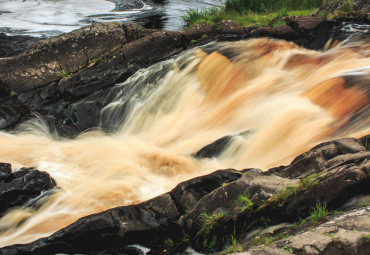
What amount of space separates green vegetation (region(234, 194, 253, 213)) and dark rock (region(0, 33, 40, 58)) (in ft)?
28.8

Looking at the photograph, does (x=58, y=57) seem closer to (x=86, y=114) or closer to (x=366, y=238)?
(x=86, y=114)

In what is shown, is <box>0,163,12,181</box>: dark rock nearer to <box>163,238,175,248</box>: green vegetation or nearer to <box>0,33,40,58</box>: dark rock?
<box>163,238,175,248</box>: green vegetation

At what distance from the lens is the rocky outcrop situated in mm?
3541

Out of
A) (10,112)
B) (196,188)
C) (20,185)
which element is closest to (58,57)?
(10,112)

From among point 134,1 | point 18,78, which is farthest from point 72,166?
point 134,1

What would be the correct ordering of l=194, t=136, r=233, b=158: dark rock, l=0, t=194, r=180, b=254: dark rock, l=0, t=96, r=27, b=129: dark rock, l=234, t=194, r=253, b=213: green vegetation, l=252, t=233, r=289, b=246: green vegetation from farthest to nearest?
l=0, t=96, r=27, b=129: dark rock
l=194, t=136, r=233, b=158: dark rock
l=0, t=194, r=180, b=254: dark rock
l=234, t=194, r=253, b=213: green vegetation
l=252, t=233, r=289, b=246: green vegetation

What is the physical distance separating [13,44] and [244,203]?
987 cm

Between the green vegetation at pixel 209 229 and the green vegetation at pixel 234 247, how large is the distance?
0.21m

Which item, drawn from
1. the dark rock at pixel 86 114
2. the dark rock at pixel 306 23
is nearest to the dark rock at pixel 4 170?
the dark rock at pixel 86 114

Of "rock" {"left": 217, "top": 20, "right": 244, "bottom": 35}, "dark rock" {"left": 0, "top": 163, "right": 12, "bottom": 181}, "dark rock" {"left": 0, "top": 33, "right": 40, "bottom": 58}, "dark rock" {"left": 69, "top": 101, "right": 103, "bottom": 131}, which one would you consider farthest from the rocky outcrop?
"dark rock" {"left": 0, "top": 33, "right": 40, "bottom": 58}

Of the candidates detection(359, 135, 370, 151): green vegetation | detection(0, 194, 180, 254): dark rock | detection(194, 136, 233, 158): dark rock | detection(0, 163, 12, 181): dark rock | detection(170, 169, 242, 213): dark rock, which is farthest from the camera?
detection(194, 136, 233, 158): dark rock

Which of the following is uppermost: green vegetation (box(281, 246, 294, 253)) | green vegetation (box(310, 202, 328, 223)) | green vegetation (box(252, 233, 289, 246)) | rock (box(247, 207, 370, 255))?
rock (box(247, 207, 370, 255))

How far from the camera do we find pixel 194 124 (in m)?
7.12

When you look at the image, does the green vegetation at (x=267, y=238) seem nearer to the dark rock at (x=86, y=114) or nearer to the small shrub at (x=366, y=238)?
the small shrub at (x=366, y=238)
